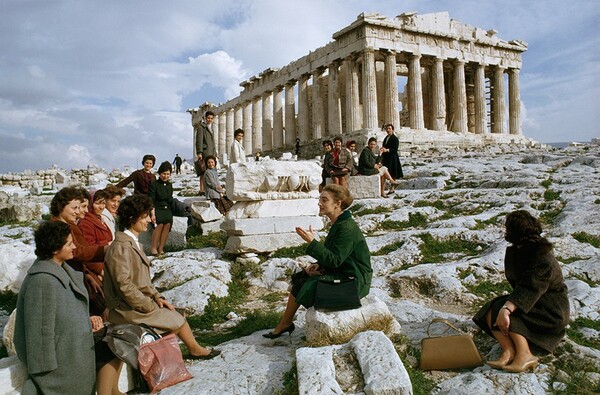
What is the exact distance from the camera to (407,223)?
35.3 ft

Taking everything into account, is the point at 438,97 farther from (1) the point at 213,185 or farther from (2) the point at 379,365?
(2) the point at 379,365

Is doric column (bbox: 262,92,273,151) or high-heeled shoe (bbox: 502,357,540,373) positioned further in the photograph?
doric column (bbox: 262,92,273,151)

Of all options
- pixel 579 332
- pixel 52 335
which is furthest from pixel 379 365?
pixel 52 335

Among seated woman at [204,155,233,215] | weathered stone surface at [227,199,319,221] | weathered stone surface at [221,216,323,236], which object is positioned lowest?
weathered stone surface at [221,216,323,236]

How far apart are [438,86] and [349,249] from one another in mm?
29156

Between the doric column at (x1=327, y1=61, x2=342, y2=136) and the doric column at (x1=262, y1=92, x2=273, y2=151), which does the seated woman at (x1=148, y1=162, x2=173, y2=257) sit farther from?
the doric column at (x1=262, y1=92, x2=273, y2=151)

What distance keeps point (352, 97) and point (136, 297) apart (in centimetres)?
2736

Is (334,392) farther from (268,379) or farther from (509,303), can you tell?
(509,303)

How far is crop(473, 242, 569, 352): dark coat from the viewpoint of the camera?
4.13m

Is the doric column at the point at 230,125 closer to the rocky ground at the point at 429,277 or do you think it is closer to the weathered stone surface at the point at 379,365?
the rocky ground at the point at 429,277

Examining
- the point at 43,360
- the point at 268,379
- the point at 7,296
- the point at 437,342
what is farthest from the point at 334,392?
the point at 7,296

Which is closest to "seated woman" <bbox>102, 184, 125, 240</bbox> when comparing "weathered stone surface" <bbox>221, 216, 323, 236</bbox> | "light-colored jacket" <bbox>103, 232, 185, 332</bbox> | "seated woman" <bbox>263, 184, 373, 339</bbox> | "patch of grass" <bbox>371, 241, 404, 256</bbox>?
"light-colored jacket" <bbox>103, 232, 185, 332</bbox>

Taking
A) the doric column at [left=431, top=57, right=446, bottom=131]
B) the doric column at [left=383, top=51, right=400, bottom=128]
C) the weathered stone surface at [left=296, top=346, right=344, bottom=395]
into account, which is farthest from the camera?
the doric column at [left=431, top=57, right=446, bottom=131]

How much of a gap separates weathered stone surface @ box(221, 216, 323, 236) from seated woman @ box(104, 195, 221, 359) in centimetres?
380
